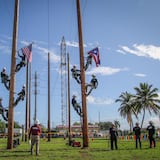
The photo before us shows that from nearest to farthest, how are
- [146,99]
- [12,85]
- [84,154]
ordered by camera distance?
[84,154], [12,85], [146,99]

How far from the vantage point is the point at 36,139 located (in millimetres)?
14250

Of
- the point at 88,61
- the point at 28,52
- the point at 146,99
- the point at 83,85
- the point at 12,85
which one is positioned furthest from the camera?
the point at 146,99

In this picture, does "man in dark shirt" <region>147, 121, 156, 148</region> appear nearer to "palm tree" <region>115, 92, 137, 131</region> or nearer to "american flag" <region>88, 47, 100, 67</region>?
"american flag" <region>88, 47, 100, 67</region>

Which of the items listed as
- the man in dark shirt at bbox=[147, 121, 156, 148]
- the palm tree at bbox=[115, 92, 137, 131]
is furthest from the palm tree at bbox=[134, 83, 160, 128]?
the man in dark shirt at bbox=[147, 121, 156, 148]

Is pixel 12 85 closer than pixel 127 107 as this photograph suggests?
Yes

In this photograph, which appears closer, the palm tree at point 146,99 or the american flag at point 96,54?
the american flag at point 96,54

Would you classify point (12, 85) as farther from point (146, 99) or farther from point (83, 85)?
point (146, 99)

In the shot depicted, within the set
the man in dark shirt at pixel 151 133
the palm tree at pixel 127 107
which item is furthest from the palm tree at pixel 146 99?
the man in dark shirt at pixel 151 133

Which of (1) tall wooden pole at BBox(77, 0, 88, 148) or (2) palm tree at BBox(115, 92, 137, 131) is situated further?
(2) palm tree at BBox(115, 92, 137, 131)

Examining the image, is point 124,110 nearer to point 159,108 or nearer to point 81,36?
point 159,108

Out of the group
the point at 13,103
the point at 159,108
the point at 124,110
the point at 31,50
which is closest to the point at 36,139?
the point at 13,103

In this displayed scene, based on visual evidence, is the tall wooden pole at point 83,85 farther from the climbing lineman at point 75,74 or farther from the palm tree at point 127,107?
the palm tree at point 127,107

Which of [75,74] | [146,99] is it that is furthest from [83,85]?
[146,99]

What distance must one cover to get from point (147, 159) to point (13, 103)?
30.8ft
